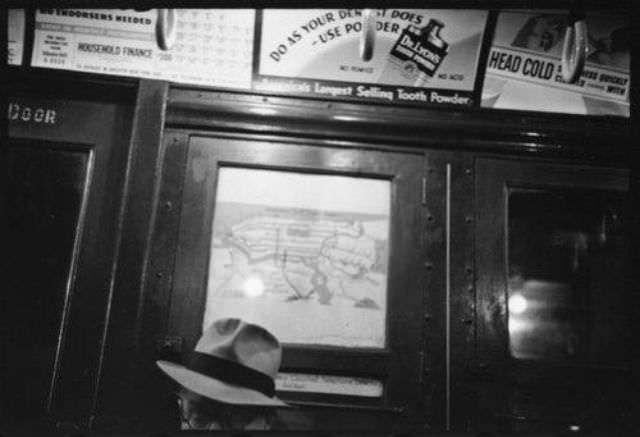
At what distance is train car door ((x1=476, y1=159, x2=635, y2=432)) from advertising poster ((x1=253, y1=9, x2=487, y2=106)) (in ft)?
1.87

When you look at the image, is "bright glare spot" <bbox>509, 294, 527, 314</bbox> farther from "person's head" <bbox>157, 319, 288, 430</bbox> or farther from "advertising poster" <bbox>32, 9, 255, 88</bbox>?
"advertising poster" <bbox>32, 9, 255, 88</bbox>

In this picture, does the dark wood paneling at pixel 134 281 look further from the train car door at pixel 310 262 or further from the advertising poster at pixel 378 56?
the advertising poster at pixel 378 56

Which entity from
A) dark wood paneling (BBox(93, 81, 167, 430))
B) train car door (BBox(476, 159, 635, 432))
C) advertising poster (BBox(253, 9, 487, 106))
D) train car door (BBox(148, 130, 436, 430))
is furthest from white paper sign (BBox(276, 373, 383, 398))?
advertising poster (BBox(253, 9, 487, 106))

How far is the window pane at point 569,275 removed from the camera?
11.7 ft

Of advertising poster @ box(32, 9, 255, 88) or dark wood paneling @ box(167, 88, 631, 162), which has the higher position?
advertising poster @ box(32, 9, 255, 88)

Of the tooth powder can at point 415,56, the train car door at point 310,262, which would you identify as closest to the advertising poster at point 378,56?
the tooth powder can at point 415,56

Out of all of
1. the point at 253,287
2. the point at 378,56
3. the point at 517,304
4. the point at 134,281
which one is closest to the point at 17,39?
the point at 134,281

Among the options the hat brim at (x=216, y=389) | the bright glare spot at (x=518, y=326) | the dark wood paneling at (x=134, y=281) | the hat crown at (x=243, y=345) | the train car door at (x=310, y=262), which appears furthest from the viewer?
the bright glare spot at (x=518, y=326)

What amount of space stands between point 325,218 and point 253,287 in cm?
57

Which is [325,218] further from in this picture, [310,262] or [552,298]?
[552,298]

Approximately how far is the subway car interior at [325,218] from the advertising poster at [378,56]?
0.04ft

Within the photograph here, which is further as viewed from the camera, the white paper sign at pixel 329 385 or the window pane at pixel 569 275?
the window pane at pixel 569 275

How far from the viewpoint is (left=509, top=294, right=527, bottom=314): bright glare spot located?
3554 millimetres

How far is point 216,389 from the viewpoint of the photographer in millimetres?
2928
